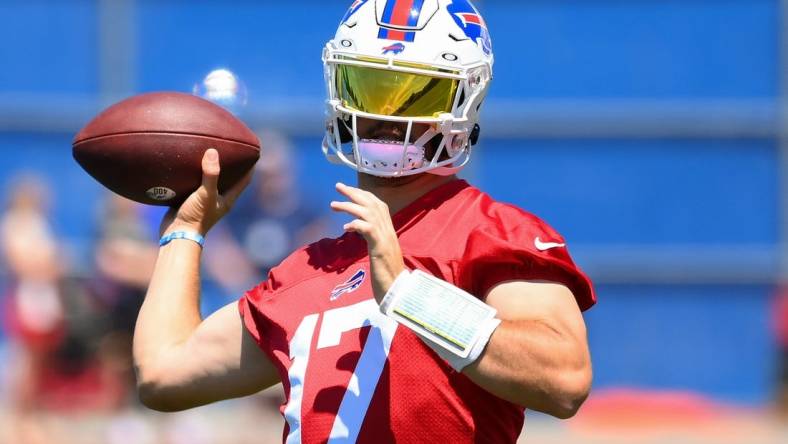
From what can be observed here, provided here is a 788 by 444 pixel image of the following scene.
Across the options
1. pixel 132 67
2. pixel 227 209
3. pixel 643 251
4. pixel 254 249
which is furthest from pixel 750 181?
pixel 227 209

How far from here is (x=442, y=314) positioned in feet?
8.16

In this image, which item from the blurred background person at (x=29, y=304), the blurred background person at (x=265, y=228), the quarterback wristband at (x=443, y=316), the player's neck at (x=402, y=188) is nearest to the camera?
the quarterback wristband at (x=443, y=316)

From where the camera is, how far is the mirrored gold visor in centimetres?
284

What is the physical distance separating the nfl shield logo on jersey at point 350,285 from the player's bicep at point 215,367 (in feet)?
0.97

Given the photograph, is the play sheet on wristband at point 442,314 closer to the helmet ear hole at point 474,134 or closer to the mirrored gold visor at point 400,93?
the mirrored gold visor at point 400,93

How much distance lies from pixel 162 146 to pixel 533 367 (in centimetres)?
112

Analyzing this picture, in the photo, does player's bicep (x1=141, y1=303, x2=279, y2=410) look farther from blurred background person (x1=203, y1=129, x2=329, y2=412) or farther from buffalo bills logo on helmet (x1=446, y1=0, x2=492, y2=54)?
blurred background person (x1=203, y1=129, x2=329, y2=412)

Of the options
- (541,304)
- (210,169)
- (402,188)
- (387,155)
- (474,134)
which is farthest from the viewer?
(210,169)

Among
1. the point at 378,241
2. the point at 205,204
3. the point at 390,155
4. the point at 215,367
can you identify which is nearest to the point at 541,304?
the point at 378,241

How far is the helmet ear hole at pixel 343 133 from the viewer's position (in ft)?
9.64

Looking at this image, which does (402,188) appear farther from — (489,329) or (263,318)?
(489,329)

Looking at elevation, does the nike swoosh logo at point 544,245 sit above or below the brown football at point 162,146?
above

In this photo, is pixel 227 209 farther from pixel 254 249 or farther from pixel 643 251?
pixel 643 251

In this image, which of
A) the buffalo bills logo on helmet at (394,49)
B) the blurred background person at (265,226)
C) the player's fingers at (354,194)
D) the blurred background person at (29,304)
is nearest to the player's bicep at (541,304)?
the player's fingers at (354,194)
